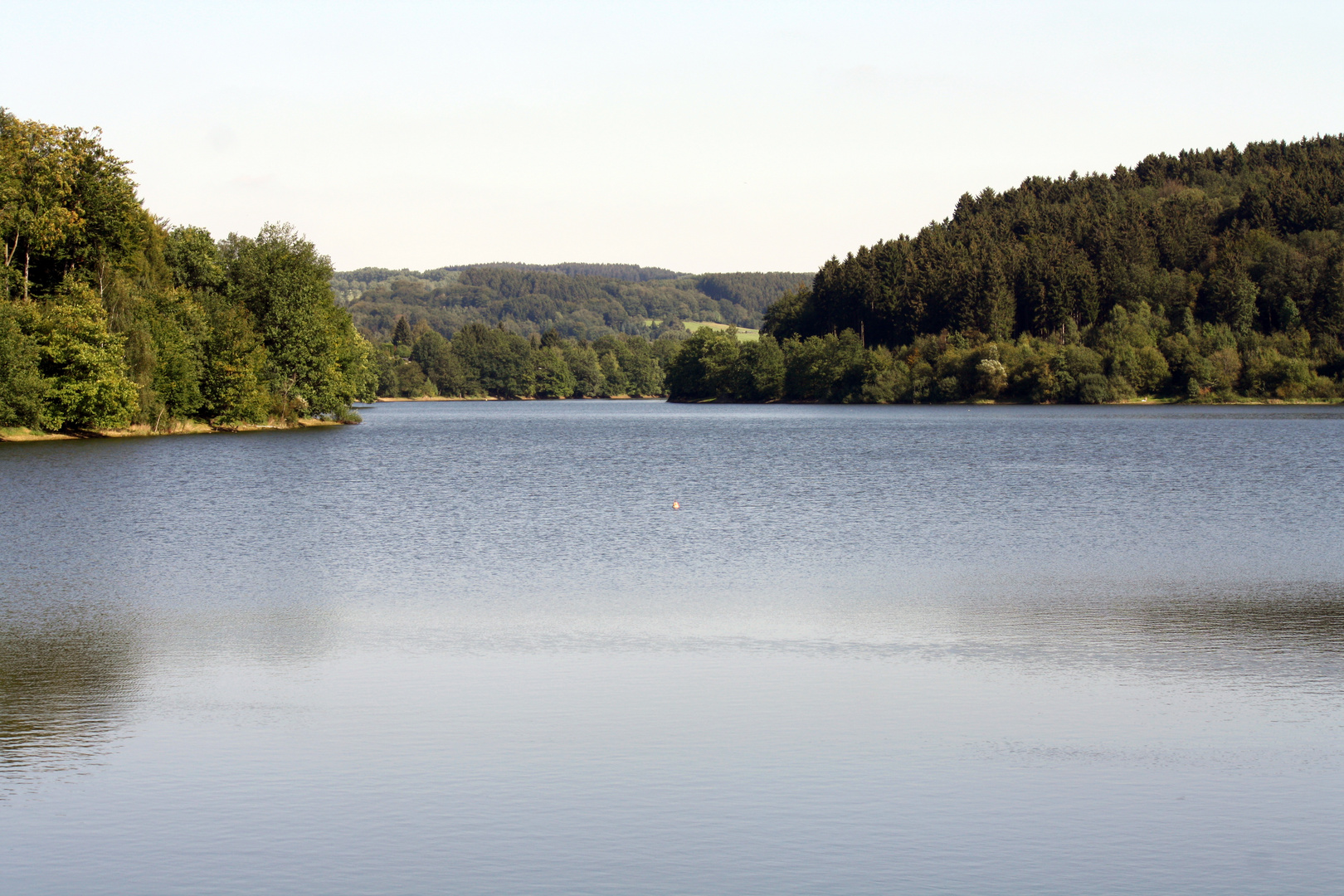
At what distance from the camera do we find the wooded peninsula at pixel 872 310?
68.6 meters

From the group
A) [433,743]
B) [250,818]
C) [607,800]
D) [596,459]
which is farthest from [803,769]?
[596,459]

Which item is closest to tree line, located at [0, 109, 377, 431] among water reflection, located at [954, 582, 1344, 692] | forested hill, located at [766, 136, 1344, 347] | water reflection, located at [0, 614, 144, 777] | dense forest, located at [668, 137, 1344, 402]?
water reflection, located at [0, 614, 144, 777]

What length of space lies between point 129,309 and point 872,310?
5030 inches

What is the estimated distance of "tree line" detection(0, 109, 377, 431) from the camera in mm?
66500

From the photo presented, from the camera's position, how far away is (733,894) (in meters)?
7.90

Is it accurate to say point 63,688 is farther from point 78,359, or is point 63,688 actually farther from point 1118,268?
point 1118,268

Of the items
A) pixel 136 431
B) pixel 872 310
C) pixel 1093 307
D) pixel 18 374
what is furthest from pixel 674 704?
pixel 872 310

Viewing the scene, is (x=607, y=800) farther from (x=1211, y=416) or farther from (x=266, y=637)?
(x=1211, y=416)

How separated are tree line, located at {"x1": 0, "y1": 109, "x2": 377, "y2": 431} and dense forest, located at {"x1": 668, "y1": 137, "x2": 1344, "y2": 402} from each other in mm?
91756

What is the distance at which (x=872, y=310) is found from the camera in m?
183

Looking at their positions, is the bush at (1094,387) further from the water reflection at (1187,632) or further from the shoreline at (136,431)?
the water reflection at (1187,632)

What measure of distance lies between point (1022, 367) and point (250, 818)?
499 feet

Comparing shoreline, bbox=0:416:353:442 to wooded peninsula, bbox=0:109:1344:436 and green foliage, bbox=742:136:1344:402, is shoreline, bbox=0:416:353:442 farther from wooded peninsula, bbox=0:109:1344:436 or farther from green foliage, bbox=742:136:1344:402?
green foliage, bbox=742:136:1344:402

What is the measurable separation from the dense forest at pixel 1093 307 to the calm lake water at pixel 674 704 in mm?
126995
